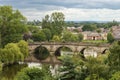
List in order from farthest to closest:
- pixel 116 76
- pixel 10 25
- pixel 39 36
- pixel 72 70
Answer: pixel 39 36 < pixel 10 25 < pixel 72 70 < pixel 116 76

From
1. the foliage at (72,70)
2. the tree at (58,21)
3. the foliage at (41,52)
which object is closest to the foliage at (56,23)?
the tree at (58,21)

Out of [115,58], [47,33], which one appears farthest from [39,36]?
[115,58]

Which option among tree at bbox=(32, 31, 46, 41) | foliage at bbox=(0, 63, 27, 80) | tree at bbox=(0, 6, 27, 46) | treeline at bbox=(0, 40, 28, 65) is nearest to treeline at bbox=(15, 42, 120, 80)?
foliage at bbox=(0, 63, 27, 80)

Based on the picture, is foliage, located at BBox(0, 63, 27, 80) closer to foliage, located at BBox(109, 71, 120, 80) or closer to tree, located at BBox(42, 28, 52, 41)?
foliage, located at BBox(109, 71, 120, 80)

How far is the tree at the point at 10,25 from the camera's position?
5950 centimetres

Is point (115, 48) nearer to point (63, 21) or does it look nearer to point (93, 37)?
point (63, 21)

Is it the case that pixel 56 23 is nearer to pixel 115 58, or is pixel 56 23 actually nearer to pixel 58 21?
pixel 58 21

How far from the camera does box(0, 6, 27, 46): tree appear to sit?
59.5m

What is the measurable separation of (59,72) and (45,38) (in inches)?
2129

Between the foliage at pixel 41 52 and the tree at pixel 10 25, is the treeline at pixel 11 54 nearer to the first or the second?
the tree at pixel 10 25

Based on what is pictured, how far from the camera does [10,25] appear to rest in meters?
60.5

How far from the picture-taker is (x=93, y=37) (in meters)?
117

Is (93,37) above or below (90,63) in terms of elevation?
below

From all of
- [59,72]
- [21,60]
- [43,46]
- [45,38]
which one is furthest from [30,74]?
[45,38]
